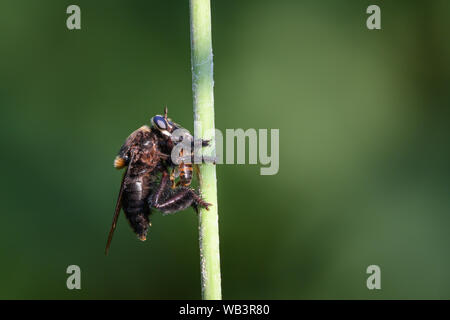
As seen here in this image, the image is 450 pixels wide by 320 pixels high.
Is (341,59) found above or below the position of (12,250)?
above

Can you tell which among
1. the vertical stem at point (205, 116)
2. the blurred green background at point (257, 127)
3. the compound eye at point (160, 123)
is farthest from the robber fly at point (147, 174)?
the blurred green background at point (257, 127)

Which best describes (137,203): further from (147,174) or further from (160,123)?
(160,123)

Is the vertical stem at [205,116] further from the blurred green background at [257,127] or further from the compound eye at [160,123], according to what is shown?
the blurred green background at [257,127]

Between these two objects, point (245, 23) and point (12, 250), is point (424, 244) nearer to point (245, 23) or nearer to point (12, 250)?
point (245, 23)

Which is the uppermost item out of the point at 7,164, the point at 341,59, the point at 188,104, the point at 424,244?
the point at 341,59

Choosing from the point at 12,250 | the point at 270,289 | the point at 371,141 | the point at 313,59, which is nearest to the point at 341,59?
the point at 313,59

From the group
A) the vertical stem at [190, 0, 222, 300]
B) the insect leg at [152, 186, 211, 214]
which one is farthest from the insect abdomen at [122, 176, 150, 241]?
the vertical stem at [190, 0, 222, 300]
